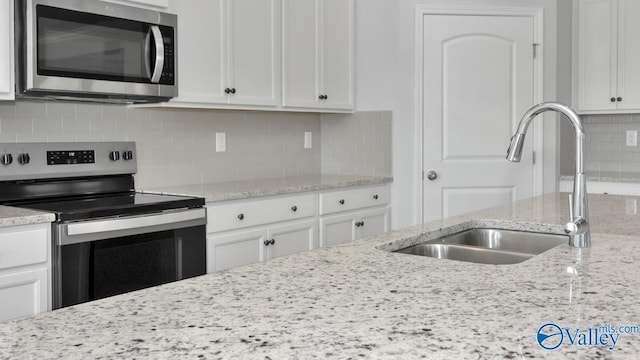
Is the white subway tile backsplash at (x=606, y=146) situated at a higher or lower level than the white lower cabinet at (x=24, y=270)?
higher

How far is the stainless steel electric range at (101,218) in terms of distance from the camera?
7.82ft

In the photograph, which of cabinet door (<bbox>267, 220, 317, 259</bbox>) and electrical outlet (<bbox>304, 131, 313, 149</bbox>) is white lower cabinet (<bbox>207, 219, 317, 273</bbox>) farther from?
electrical outlet (<bbox>304, 131, 313, 149</bbox>)

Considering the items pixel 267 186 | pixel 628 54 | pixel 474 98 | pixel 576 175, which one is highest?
pixel 628 54

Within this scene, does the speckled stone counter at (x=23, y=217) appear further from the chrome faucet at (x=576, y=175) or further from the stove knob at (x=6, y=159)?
the chrome faucet at (x=576, y=175)

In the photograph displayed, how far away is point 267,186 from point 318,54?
105cm

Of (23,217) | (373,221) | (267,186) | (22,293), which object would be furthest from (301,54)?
(22,293)

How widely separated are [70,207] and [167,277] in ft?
1.70

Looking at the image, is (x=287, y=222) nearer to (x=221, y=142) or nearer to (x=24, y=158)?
(x=221, y=142)

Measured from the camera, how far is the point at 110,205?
260 centimetres

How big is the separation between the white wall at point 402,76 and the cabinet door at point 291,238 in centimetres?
86

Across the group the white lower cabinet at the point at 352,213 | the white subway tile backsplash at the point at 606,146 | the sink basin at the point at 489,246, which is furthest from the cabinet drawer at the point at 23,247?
the white subway tile backsplash at the point at 606,146

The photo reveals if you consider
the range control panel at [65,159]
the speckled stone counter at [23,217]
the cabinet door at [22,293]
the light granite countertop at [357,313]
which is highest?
the range control panel at [65,159]

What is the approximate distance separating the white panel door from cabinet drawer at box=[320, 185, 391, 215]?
1.18 ft

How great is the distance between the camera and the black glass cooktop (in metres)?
2.41
